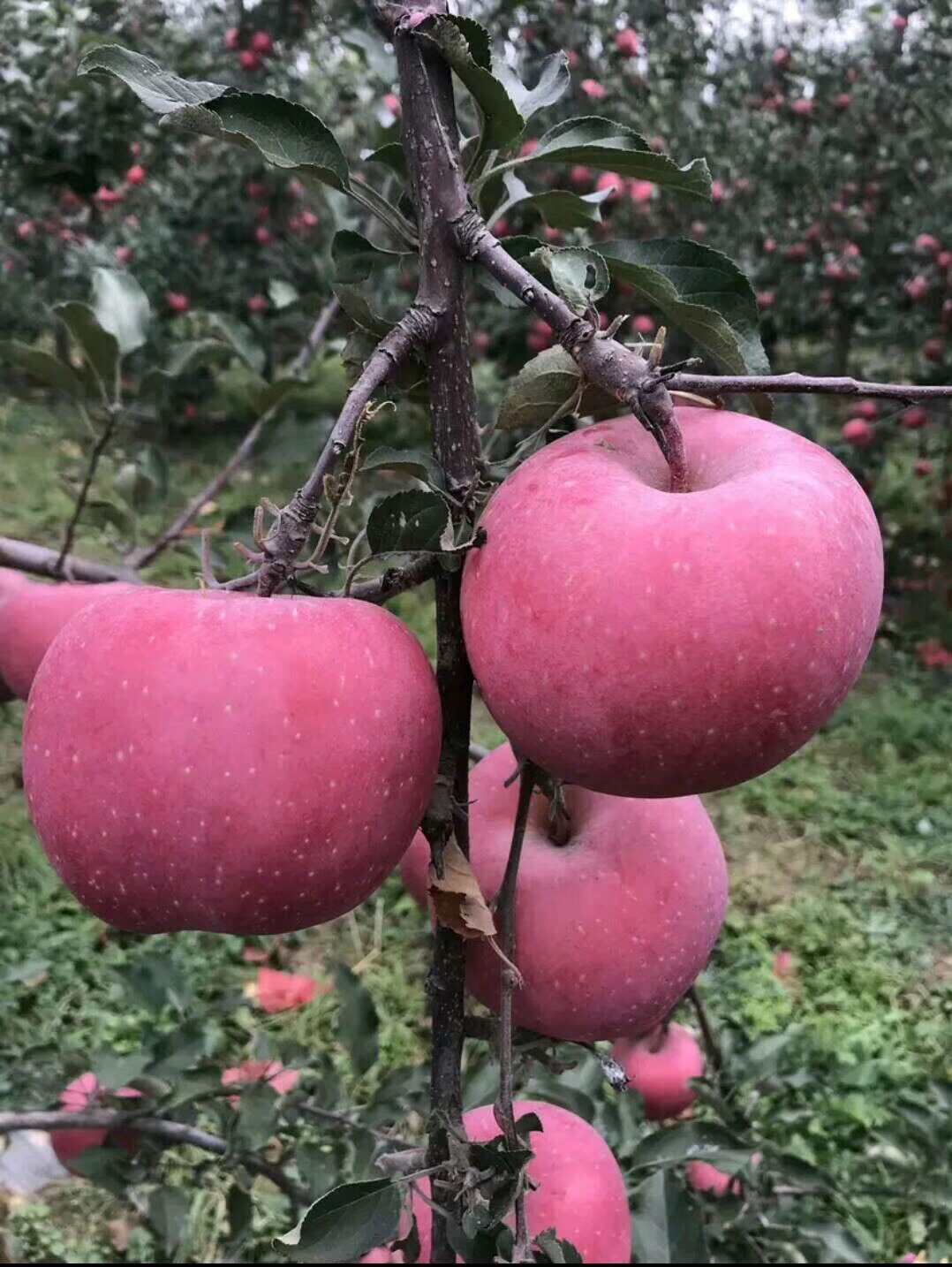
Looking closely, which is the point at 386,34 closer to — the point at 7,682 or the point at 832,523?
the point at 832,523

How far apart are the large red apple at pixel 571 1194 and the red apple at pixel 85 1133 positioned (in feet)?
1.49

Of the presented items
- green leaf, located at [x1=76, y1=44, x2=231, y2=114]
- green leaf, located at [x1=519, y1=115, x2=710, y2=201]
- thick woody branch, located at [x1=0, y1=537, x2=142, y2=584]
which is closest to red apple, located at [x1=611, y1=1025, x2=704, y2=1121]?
thick woody branch, located at [x1=0, y1=537, x2=142, y2=584]

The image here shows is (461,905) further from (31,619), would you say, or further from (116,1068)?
(116,1068)

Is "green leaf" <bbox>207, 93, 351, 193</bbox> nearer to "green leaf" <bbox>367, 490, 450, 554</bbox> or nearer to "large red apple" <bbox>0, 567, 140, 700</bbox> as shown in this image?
"green leaf" <bbox>367, 490, 450, 554</bbox>

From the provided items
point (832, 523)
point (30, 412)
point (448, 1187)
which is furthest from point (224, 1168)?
point (30, 412)

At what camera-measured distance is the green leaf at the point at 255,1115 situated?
1.05 meters

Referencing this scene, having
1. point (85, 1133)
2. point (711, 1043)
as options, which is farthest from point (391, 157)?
point (85, 1133)

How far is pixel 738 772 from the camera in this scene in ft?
1.58

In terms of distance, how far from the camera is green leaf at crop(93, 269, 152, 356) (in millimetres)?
1104

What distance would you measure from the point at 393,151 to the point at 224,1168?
93 centimetres

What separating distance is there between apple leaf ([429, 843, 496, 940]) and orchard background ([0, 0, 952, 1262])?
224mm

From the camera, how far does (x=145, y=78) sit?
0.52 metres

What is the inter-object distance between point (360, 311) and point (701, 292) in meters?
0.19

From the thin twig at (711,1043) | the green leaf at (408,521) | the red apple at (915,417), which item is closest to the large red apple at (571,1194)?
the thin twig at (711,1043)
